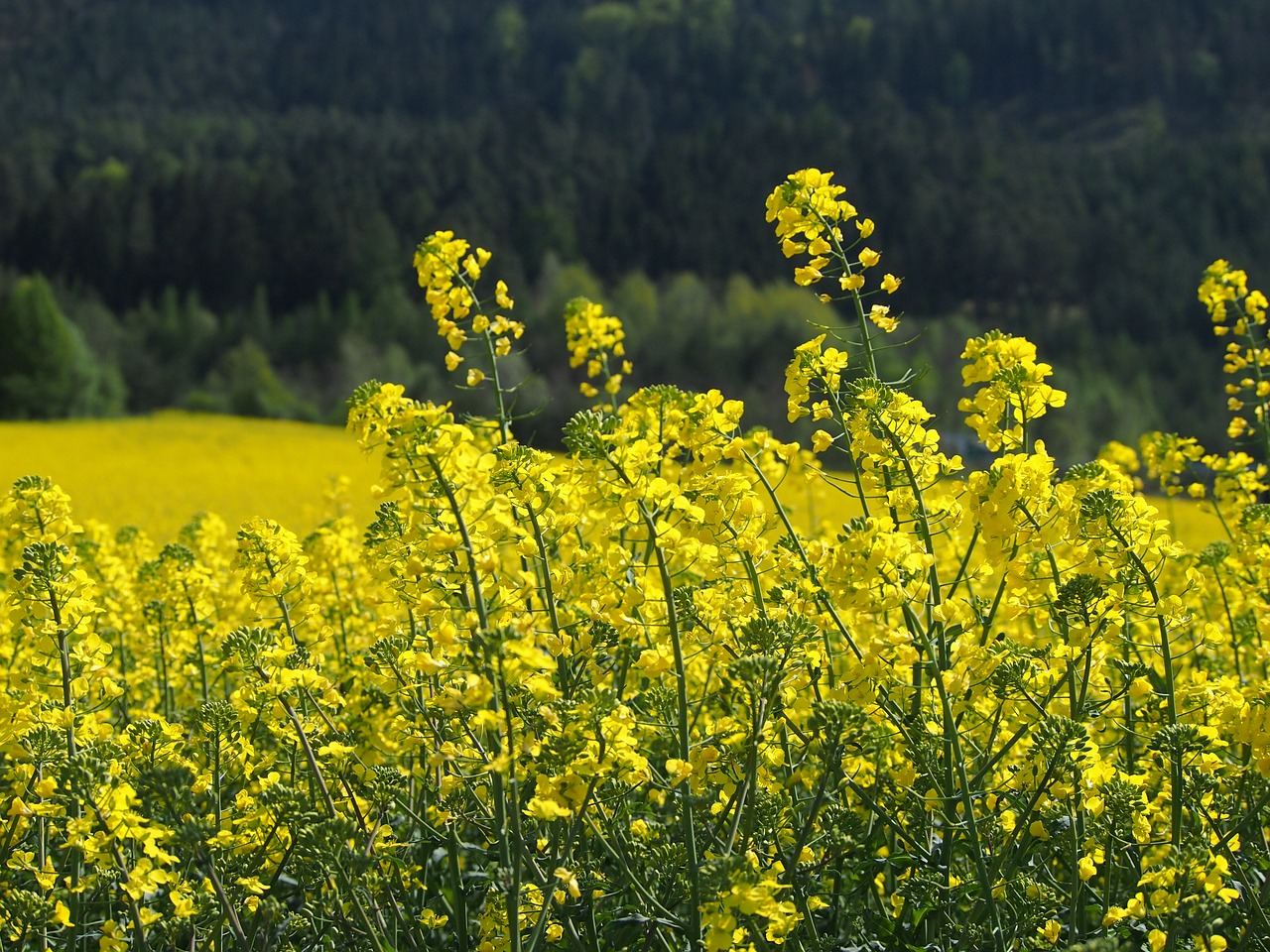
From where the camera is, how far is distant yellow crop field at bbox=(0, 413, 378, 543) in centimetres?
1778

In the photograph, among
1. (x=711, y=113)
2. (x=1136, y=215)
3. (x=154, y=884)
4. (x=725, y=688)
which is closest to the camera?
(x=154, y=884)

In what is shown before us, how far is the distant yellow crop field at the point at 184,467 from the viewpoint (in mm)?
17781

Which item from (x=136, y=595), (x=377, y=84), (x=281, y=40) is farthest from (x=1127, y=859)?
(x=281, y=40)

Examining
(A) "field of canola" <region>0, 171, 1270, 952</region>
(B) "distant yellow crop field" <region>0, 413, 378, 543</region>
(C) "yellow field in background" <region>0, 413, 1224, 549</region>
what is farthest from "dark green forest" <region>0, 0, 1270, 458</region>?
(A) "field of canola" <region>0, 171, 1270, 952</region>

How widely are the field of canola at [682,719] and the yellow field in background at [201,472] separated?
4747 millimetres

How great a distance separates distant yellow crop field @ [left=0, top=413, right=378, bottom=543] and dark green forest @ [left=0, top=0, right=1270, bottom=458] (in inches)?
180

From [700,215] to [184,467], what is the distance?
58.9 m

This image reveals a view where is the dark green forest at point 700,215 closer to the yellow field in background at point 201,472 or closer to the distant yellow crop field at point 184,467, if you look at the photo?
the yellow field in background at point 201,472

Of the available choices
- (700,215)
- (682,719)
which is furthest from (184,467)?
(700,215)

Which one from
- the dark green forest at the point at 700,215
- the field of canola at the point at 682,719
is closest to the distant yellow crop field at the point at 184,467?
the dark green forest at the point at 700,215

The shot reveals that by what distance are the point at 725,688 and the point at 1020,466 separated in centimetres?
114

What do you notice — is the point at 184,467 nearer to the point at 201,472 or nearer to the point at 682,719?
the point at 201,472

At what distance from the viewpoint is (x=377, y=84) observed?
6467 inches

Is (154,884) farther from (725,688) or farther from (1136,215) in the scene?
(1136,215)
